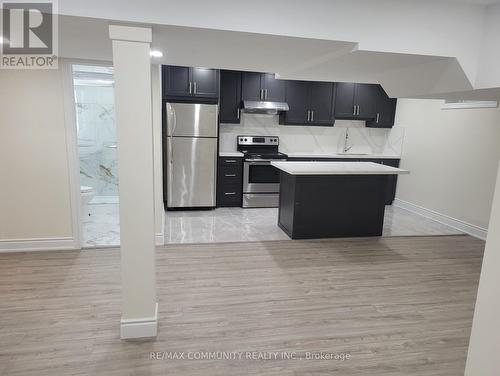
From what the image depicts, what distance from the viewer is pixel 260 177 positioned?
19.1 ft

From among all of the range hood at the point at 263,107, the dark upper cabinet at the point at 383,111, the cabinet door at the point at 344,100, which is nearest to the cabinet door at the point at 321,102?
the cabinet door at the point at 344,100

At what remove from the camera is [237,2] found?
78.8 inches

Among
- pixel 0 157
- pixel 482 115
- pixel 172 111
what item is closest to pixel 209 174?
pixel 172 111

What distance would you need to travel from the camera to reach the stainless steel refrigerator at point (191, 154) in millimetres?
5203

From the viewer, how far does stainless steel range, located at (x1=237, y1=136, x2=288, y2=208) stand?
5.75m

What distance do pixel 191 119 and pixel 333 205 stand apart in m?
2.46

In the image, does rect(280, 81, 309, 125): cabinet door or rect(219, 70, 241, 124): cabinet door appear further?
rect(280, 81, 309, 125): cabinet door

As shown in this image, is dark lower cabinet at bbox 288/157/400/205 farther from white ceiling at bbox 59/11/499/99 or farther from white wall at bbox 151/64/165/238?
white wall at bbox 151/64/165/238

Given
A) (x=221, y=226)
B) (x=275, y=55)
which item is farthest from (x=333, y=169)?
(x=275, y=55)

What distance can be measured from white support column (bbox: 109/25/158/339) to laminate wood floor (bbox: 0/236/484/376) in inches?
8.6

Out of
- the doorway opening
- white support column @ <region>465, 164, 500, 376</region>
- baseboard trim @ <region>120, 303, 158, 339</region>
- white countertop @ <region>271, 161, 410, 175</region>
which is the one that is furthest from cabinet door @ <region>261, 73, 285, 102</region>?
white support column @ <region>465, 164, 500, 376</region>

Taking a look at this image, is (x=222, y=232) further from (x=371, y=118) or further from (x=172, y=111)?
(x=371, y=118)

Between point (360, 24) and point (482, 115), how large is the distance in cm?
358

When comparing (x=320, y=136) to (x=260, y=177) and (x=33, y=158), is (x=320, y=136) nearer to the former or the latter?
(x=260, y=177)
